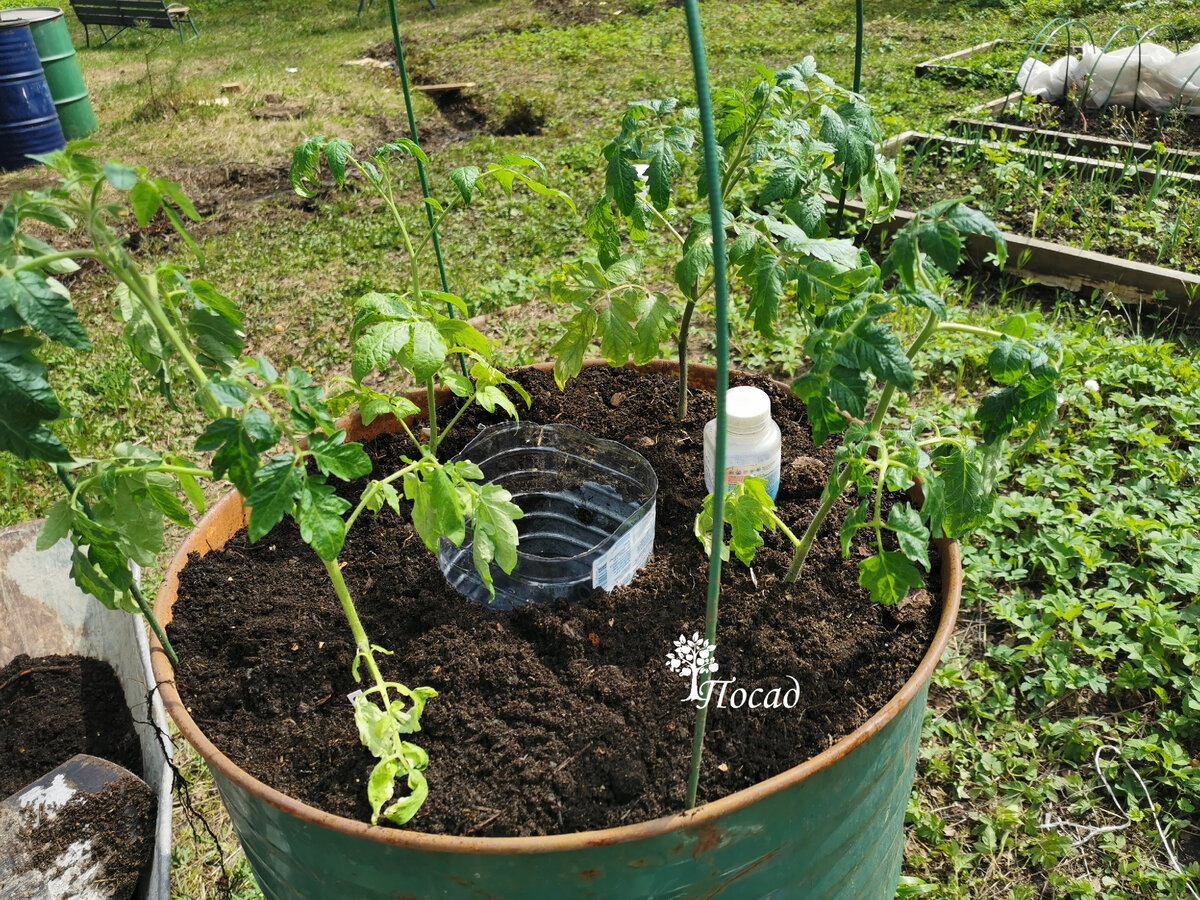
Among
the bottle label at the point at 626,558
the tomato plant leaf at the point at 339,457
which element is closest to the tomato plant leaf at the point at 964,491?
the bottle label at the point at 626,558

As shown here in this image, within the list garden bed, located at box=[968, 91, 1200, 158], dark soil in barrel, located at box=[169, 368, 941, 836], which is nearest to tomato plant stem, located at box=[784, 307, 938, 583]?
dark soil in barrel, located at box=[169, 368, 941, 836]

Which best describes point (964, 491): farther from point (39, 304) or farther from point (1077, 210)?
point (1077, 210)

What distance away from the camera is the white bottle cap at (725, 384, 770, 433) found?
174cm

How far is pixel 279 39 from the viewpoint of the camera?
958 cm

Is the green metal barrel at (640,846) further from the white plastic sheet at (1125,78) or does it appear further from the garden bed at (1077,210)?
the white plastic sheet at (1125,78)

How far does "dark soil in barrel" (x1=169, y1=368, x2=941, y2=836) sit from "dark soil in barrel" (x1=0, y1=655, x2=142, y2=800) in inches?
30.0

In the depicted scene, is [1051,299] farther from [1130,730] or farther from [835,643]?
[835,643]

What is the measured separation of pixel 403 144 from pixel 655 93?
533cm

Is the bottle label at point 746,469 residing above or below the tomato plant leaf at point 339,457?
below

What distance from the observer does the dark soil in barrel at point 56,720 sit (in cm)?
217

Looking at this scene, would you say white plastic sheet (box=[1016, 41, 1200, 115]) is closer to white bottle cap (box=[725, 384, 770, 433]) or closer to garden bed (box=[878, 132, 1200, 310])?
garden bed (box=[878, 132, 1200, 310])

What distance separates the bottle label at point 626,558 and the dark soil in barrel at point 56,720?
129 centimetres

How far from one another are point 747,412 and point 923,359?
1923mm

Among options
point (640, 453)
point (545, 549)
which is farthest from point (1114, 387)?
point (545, 549)
